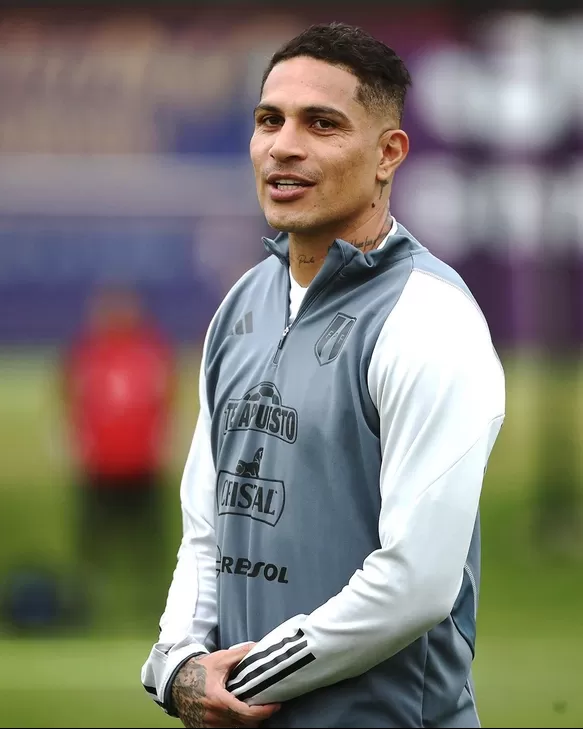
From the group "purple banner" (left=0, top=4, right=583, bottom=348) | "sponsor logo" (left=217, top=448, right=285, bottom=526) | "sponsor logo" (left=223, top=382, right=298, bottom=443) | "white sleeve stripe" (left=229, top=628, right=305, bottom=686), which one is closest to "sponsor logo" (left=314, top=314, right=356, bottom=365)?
"sponsor logo" (left=223, top=382, right=298, bottom=443)

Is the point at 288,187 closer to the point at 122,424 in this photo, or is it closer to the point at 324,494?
the point at 324,494

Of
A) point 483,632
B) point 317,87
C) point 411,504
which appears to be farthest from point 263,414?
point 483,632

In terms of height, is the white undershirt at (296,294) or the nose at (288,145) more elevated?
the nose at (288,145)

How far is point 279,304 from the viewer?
2482 mm

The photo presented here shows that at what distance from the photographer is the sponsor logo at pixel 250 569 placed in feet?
7.45

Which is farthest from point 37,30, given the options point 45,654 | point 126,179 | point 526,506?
point 45,654

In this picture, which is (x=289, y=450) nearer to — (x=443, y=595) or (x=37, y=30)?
(x=443, y=595)

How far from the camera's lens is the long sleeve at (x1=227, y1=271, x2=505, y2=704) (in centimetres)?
210

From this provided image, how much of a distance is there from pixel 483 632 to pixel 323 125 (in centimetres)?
510

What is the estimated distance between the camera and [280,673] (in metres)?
2.17

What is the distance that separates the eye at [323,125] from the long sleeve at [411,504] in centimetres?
41

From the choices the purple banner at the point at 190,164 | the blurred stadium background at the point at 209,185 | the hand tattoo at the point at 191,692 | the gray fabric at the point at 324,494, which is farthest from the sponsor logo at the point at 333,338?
the purple banner at the point at 190,164

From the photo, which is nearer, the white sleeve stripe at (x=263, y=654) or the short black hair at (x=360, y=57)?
the white sleeve stripe at (x=263, y=654)

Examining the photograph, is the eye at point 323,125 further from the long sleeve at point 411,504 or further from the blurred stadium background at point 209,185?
the blurred stadium background at point 209,185
